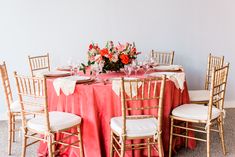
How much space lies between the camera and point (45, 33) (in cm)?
435

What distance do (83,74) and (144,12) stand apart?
170 centimetres

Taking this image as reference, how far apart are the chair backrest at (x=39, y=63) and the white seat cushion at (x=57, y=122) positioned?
4.79 ft

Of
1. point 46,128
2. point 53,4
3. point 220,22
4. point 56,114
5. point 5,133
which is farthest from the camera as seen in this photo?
point 220,22

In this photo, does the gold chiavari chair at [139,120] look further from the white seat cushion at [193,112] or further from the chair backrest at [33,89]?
the chair backrest at [33,89]

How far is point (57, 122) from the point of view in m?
2.62

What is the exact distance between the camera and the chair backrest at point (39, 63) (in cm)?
408

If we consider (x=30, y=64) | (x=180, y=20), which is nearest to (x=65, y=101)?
(x=30, y=64)

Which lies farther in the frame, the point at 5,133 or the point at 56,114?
the point at 5,133

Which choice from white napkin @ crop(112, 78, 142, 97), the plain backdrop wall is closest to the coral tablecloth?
white napkin @ crop(112, 78, 142, 97)

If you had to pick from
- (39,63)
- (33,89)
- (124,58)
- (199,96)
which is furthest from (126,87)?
(39,63)

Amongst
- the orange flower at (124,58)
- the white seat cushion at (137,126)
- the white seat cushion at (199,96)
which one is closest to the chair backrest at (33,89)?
the white seat cushion at (137,126)

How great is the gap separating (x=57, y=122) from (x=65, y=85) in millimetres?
381

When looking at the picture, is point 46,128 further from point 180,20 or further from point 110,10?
point 180,20

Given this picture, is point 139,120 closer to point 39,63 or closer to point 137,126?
point 137,126
